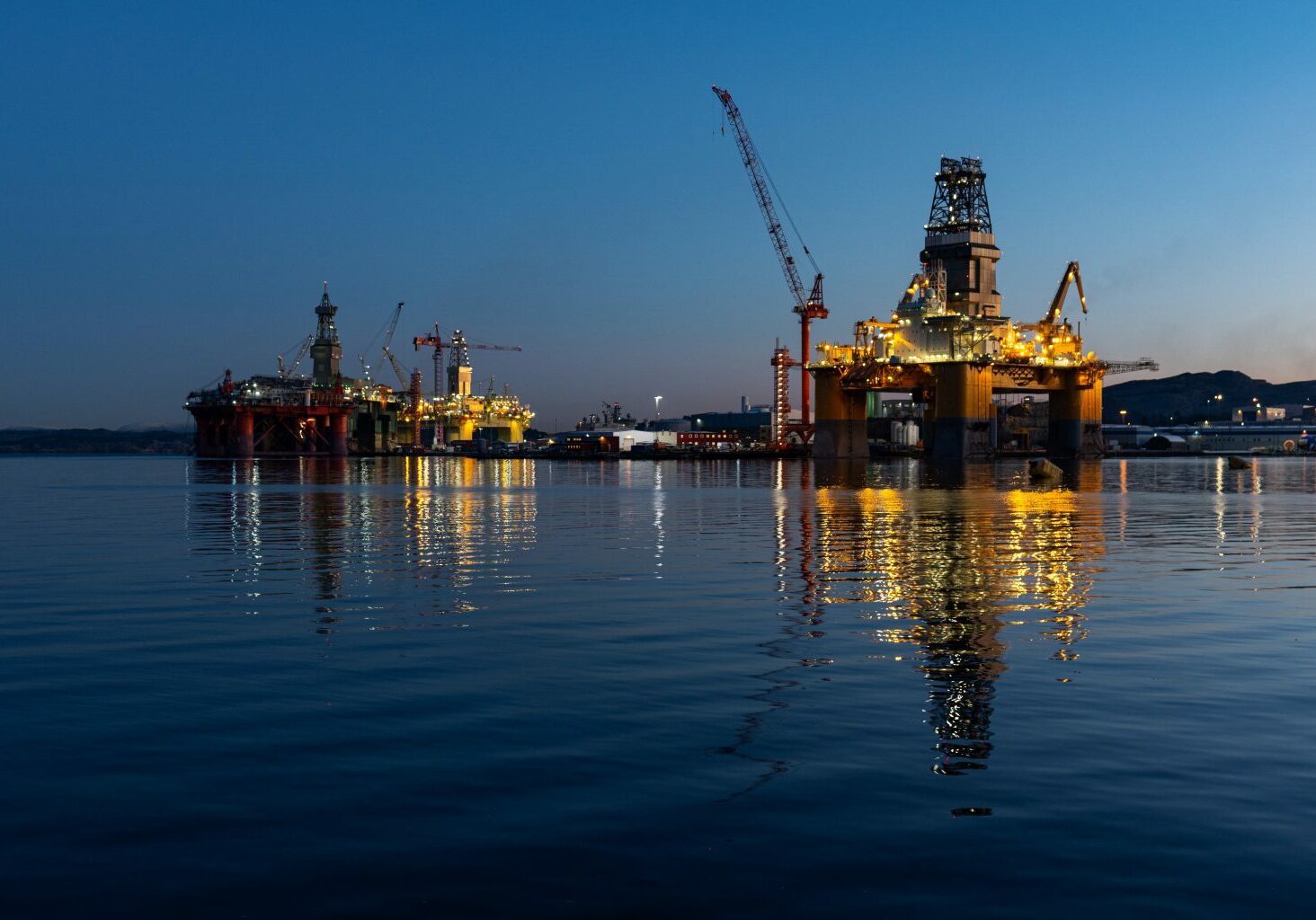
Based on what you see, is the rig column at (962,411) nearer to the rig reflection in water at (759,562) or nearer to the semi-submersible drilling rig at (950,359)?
the semi-submersible drilling rig at (950,359)

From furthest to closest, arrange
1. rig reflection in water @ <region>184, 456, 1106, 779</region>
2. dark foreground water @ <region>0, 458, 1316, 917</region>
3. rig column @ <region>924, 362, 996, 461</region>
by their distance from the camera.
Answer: rig column @ <region>924, 362, 996, 461</region> < rig reflection in water @ <region>184, 456, 1106, 779</region> < dark foreground water @ <region>0, 458, 1316, 917</region>

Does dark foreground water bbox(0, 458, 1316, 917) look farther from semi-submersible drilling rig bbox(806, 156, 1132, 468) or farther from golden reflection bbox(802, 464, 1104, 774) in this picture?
semi-submersible drilling rig bbox(806, 156, 1132, 468)

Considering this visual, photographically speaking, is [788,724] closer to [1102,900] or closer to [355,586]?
[1102,900]

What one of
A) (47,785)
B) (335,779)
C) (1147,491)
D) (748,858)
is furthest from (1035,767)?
(1147,491)

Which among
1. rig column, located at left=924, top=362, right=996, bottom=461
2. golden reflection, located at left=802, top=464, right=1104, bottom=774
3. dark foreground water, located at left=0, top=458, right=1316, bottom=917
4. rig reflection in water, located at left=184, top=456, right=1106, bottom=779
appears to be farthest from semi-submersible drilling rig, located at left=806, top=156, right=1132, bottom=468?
dark foreground water, located at left=0, top=458, right=1316, bottom=917

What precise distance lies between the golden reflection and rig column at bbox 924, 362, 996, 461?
11318cm

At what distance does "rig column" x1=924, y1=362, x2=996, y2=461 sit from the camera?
179 metres

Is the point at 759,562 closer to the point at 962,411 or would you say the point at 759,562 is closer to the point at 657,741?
the point at 657,741

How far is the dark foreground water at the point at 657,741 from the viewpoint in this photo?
9375mm

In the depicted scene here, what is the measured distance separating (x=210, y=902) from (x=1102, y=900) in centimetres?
651

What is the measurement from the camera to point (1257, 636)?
22031 mm

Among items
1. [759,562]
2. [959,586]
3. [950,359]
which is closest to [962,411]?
[950,359]

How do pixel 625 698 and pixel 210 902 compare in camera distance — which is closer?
pixel 210 902

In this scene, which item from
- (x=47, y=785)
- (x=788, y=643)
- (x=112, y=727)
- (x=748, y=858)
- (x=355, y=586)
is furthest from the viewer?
(x=355, y=586)
